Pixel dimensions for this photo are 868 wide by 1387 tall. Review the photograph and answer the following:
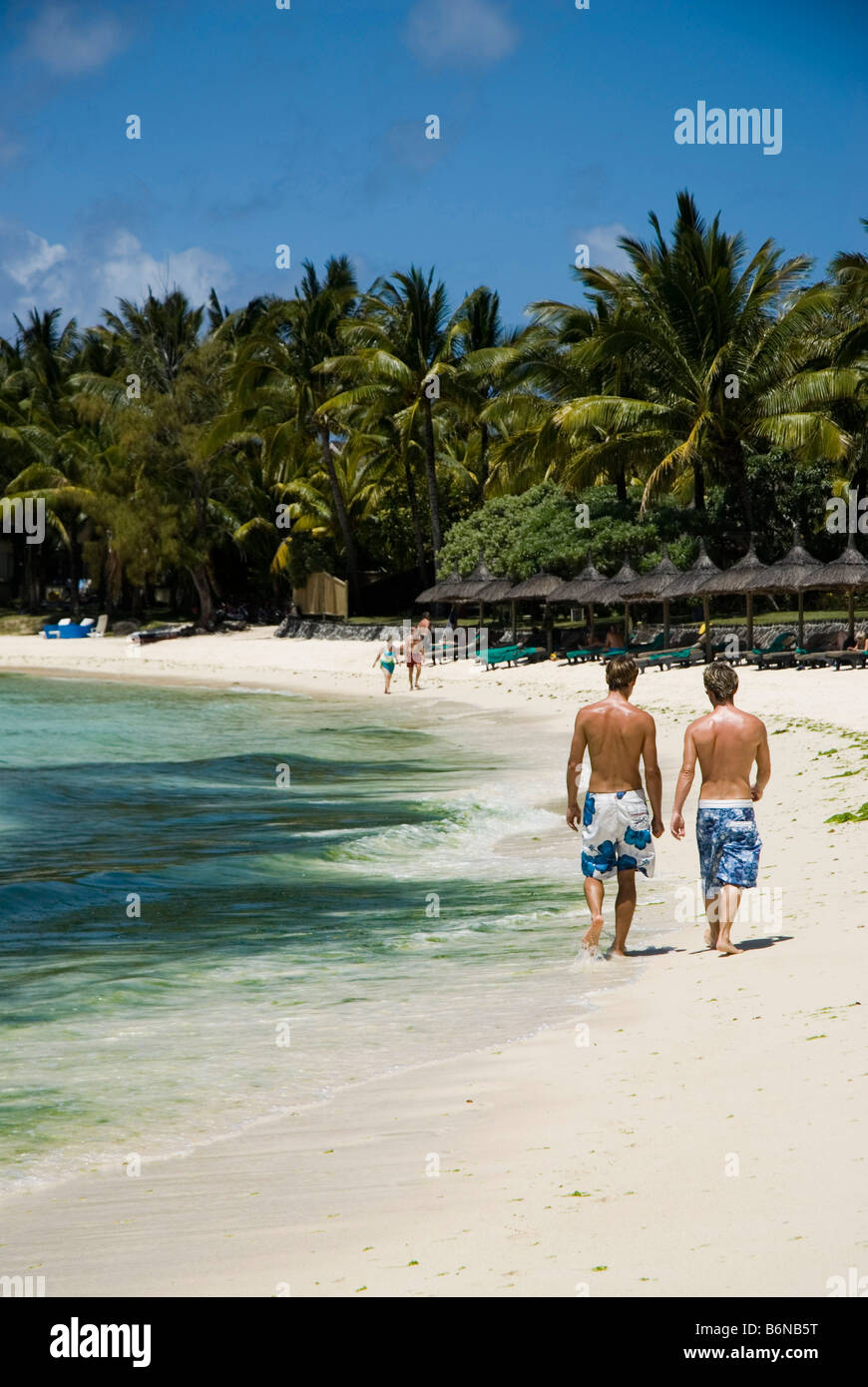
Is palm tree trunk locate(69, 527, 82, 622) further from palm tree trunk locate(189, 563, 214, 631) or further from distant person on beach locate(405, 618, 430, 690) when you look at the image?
distant person on beach locate(405, 618, 430, 690)

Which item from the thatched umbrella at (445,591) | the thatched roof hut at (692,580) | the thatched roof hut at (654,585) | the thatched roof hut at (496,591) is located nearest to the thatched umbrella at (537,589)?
the thatched roof hut at (496,591)

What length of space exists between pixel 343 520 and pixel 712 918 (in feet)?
114

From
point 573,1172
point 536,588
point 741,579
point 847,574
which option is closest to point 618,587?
point 536,588

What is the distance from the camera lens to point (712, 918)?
6.46m

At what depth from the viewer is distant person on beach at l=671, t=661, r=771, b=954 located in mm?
6137

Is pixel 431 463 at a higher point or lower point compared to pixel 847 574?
higher

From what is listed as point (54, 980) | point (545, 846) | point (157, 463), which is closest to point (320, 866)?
point (545, 846)

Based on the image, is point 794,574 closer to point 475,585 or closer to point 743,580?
point 743,580

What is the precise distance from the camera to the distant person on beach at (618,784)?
20.5 ft

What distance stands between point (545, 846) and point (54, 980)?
458cm

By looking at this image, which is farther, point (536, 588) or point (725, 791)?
point (536, 588)

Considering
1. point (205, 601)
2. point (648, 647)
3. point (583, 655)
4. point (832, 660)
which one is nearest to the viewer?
point (832, 660)
